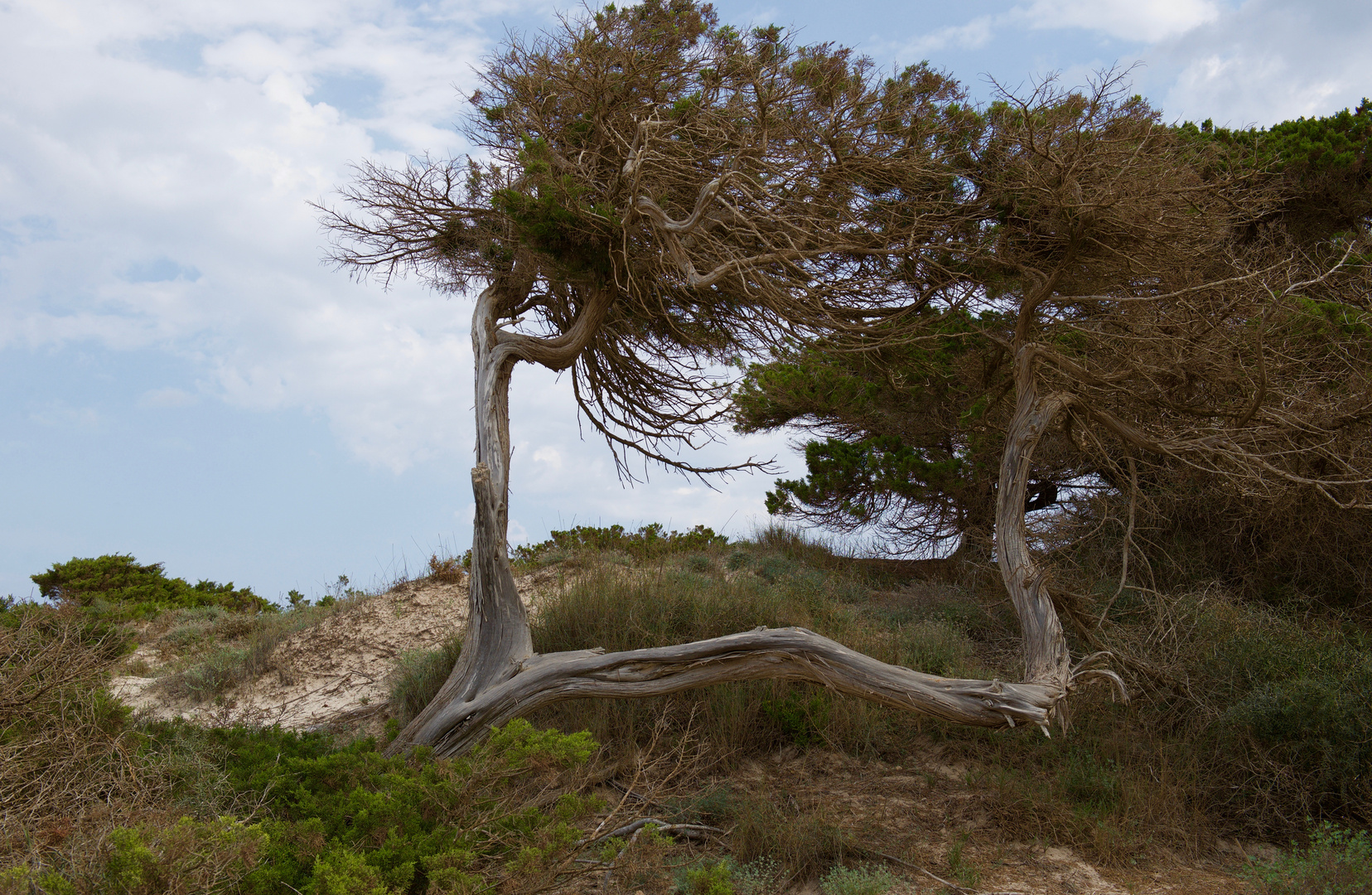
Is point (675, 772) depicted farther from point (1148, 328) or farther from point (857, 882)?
point (1148, 328)

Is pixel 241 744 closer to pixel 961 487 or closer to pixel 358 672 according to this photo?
pixel 358 672

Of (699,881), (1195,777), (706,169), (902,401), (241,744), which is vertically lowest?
(1195,777)

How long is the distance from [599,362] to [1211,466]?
5.83 meters

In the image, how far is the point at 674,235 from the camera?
601 centimetres

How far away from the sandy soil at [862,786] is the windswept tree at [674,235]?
0.82m

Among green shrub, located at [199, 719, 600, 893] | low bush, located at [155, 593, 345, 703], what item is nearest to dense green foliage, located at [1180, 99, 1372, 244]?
green shrub, located at [199, 719, 600, 893]

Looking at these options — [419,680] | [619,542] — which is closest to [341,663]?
[419,680]

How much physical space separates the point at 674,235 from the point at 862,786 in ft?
13.9

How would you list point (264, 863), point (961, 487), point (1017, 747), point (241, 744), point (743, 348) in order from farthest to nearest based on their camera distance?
point (961, 487) → point (743, 348) → point (1017, 747) → point (241, 744) → point (264, 863)

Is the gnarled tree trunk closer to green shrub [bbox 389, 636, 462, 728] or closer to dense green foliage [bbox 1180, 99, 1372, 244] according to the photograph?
green shrub [bbox 389, 636, 462, 728]

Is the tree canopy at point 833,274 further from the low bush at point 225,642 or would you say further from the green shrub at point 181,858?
the low bush at point 225,642

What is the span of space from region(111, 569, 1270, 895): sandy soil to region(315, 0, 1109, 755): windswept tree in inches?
32.4

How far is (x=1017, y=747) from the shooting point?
654 cm

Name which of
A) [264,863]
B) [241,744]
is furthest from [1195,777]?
[241,744]
